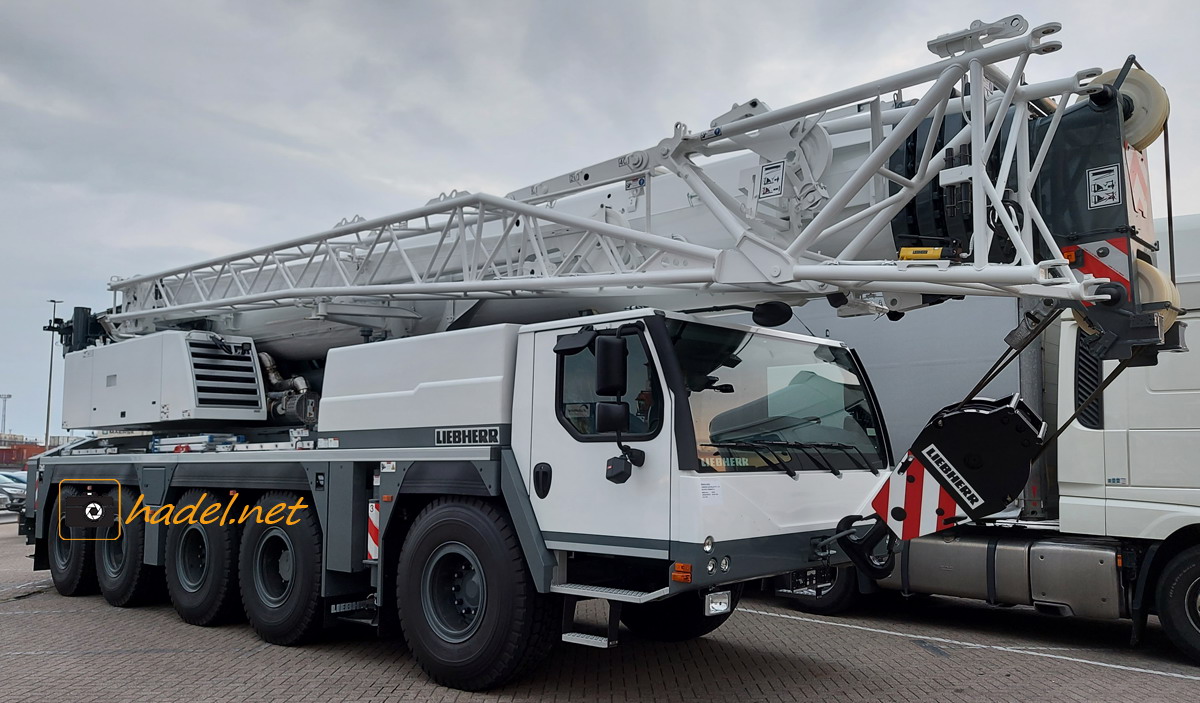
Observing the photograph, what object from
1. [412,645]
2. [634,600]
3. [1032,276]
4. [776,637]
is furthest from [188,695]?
[1032,276]

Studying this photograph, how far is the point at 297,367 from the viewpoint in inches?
384

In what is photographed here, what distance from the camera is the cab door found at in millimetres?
5352

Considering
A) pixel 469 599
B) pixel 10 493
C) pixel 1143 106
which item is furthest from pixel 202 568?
pixel 10 493

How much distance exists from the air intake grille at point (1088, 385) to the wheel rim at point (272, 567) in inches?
245

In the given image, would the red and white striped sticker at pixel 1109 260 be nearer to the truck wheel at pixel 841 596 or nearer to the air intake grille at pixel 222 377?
the truck wheel at pixel 841 596

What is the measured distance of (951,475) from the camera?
18.3 ft

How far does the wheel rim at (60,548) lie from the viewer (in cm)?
1090

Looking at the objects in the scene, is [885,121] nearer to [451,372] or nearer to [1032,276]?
[1032,276]

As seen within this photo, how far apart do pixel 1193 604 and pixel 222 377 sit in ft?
26.9

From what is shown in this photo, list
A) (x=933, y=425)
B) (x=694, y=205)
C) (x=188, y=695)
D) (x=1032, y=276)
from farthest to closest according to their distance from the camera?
(x=694, y=205), (x=188, y=695), (x=933, y=425), (x=1032, y=276)

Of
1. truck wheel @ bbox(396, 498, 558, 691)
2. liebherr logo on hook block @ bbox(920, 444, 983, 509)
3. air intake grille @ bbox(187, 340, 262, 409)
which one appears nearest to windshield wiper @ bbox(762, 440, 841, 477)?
liebherr logo on hook block @ bbox(920, 444, 983, 509)

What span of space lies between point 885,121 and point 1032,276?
1.63 metres

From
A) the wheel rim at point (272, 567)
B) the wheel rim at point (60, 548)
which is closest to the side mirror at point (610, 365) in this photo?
the wheel rim at point (272, 567)

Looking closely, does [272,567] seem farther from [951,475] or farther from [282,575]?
[951,475]
